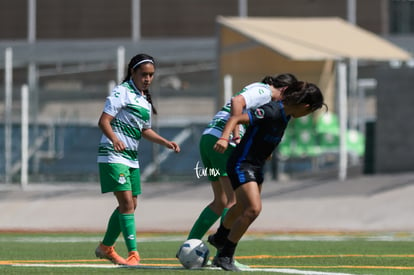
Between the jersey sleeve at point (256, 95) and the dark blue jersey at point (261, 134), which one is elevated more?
the jersey sleeve at point (256, 95)

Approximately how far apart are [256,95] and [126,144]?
147cm

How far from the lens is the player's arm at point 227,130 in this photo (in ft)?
33.0

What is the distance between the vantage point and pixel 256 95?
1088 cm

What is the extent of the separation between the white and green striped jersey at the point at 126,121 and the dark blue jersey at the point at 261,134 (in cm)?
138

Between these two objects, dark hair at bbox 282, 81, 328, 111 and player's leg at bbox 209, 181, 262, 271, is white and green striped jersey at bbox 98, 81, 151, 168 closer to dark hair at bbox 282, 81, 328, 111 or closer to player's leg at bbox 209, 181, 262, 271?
player's leg at bbox 209, 181, 262, 271

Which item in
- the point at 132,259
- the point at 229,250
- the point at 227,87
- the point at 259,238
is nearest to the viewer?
the point at 229,250

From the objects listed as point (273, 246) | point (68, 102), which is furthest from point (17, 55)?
point (273, 246)

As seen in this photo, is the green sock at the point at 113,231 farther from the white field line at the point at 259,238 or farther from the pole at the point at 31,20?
the pole at the point at 31,20

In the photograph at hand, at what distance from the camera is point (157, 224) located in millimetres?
24953

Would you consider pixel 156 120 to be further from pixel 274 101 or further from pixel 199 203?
pixel 274 101

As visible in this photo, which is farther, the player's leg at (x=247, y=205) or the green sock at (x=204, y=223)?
the green sock at (x=204, y=223)

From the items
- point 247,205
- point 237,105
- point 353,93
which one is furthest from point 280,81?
point 353,93

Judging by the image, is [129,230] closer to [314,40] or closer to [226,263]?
[226,263]

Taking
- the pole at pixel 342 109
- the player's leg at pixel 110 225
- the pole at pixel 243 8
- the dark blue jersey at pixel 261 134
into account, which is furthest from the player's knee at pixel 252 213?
the pole at pixel 243 8
